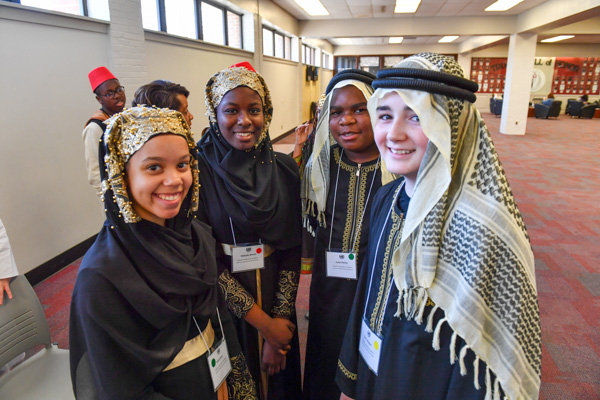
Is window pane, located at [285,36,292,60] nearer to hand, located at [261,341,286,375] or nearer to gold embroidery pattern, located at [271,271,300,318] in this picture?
gold embroidery pattern, located at [271,271,300,318]

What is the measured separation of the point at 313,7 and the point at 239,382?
1089 cm

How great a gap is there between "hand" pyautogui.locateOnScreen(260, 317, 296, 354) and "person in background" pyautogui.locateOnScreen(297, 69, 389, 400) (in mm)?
160

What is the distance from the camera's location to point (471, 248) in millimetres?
879

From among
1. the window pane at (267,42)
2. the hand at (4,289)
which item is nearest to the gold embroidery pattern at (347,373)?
the hand at (4,289)

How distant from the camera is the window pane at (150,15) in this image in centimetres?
515

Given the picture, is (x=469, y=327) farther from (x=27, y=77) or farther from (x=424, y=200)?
(x=27, y=77)

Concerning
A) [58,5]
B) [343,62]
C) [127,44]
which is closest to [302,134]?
[58,5]

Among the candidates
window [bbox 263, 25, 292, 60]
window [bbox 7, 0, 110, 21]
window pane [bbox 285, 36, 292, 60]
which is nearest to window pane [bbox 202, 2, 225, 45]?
window [bbox 263, 25, 292, 60]

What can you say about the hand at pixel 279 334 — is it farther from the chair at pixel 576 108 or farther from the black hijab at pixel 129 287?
the chair at pixel 576 108

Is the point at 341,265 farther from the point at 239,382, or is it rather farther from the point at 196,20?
the point at 196,20

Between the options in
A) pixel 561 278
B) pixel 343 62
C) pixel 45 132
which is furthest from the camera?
pixel 343 62

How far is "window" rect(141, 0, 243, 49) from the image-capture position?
18.0 feet

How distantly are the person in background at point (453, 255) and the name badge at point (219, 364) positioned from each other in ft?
1.91

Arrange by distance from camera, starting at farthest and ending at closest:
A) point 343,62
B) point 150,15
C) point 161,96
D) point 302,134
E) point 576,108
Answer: point 343,62, point 576,108, point 150,15, point 161,96, point 302,134
